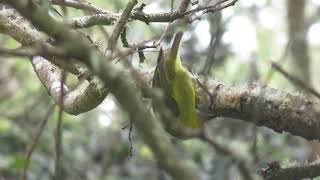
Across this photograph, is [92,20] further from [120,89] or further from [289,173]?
[120,89]

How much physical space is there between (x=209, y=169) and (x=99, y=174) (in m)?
0.57

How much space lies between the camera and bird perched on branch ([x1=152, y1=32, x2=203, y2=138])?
3.86 ft

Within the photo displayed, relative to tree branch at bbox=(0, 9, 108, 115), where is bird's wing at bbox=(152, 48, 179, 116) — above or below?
above

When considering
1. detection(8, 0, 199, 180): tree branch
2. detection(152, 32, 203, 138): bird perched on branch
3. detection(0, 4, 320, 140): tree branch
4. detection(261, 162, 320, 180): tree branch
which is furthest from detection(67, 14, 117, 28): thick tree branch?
detection(8, 0, 199, 180): tree branch

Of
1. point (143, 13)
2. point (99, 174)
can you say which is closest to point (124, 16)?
point (143, 13)

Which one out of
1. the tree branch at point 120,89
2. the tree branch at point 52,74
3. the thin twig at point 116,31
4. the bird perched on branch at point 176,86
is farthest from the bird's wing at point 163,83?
the tree branch at point 120,89

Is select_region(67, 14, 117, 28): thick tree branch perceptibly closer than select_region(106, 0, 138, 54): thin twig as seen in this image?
No

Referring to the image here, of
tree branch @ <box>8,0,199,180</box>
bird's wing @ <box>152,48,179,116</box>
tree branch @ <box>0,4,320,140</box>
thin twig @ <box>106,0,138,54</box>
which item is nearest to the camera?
tree branch @ <box>8,0,199,180</box>

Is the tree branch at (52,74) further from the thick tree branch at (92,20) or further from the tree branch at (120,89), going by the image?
the tree branch at (120,89)

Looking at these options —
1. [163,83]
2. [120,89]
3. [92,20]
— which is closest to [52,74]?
[92,20]

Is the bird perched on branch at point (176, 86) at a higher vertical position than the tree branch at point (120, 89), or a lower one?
lower

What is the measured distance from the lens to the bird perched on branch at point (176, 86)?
1176mm

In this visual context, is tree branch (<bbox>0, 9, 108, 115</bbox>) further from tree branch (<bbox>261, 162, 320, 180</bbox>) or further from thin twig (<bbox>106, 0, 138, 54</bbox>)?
tree branch (<bbox>261, 162, 320, 180</bbox>)

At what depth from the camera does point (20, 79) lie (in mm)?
3605
